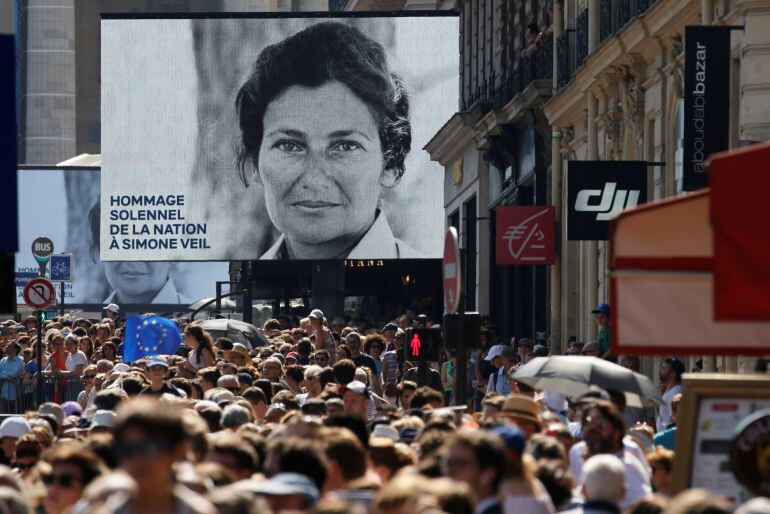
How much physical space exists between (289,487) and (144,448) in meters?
1.31

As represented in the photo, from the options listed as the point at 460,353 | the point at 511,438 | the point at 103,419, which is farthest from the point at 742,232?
the point at 103,419

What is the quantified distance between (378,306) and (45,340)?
2967cm

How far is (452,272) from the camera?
15180mm

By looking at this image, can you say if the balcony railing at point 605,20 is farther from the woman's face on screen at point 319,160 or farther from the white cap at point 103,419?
the white cap at point 103,419

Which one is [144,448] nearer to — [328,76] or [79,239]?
[328,76]

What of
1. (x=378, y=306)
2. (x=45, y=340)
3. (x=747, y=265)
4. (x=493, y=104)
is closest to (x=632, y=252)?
(x=747, y=265)

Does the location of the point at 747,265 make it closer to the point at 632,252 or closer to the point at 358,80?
the point at 632,252

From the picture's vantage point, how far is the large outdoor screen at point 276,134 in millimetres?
44062

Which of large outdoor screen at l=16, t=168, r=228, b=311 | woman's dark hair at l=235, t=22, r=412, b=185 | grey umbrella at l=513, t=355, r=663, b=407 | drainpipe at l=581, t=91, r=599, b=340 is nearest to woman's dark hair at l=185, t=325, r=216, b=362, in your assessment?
grey umbrella at l=513, t=355, r=663, b=407

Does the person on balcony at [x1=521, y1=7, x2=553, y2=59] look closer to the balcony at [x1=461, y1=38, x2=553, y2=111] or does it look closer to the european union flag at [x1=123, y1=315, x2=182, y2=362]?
the balcony at [x1=461, y1=38, x2=553, y2=111]

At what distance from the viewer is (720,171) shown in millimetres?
10148

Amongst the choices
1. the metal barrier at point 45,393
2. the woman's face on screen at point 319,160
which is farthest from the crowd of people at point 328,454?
the woman's face on screen at point 319,160

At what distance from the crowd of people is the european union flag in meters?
5.40

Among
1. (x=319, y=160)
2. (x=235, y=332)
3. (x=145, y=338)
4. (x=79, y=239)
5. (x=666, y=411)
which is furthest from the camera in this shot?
(x=79, y=239)
